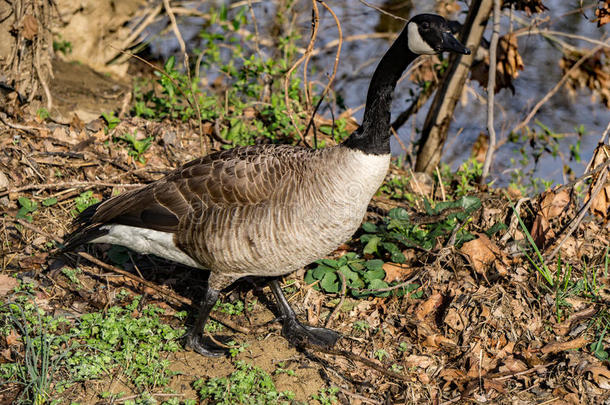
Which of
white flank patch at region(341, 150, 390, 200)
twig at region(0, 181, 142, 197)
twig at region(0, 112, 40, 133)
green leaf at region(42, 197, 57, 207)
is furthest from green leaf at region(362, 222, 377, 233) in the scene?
twig at region(0, 112, 40, 133)

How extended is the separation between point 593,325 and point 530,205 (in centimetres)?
129

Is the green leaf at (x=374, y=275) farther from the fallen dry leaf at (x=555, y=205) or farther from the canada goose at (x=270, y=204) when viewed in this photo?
the fallen dry leaf at (x=555, y=205)

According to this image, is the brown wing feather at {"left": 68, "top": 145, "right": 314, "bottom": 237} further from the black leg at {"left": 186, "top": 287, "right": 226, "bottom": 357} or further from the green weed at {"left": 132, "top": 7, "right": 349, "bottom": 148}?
the green weed at {"left": 132, "top": 7, "right": 349, "bottom": 148}

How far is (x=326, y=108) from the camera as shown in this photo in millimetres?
7980

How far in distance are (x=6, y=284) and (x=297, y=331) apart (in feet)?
7.44

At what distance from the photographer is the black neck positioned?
3.93 meters

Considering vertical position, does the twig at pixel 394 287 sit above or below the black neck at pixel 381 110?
below

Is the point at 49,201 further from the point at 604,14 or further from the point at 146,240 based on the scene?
the point at 604,14

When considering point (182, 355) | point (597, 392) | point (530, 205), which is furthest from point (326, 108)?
point (597, 392)

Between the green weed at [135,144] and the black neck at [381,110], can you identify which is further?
the green weed at [135,144]

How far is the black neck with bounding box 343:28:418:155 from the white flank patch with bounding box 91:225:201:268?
148 cm

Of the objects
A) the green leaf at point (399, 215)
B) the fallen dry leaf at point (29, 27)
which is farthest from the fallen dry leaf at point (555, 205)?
the fallen dry leaf at point (29, 27)

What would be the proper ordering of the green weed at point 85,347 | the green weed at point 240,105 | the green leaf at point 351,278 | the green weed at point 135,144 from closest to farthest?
the green weed at point 85,347 < the green leaf at point 351,278 < the green weed at point 135,144 < the green weed at point 240,105

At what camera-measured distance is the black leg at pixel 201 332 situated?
4078mm
